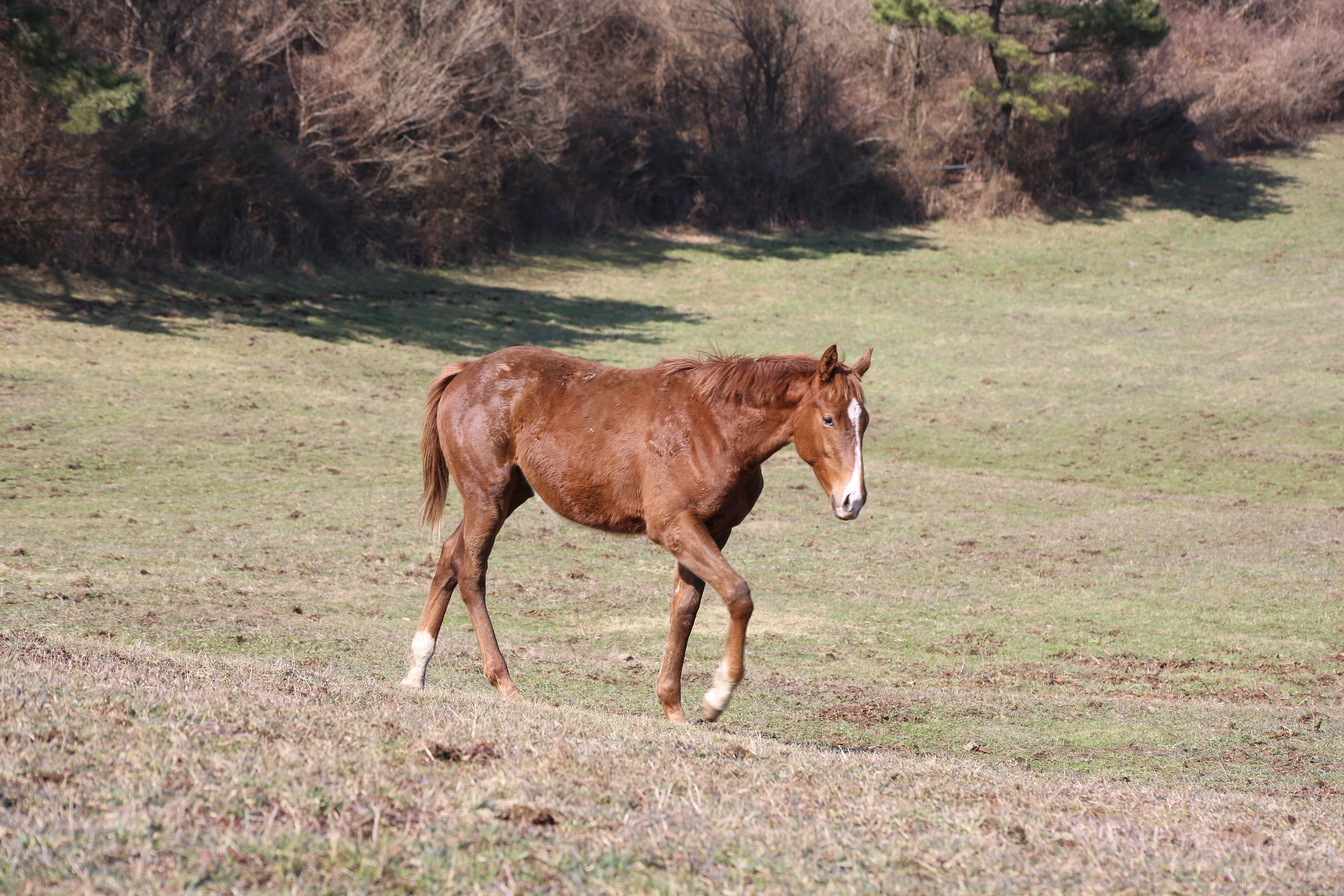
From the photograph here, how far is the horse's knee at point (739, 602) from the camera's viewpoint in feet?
19.9

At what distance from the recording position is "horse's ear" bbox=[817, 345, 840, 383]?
6.18 metres

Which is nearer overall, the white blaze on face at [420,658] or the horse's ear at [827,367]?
the horse's ear at [827,367]

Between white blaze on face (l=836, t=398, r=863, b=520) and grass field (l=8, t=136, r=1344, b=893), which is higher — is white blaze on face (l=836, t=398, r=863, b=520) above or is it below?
above

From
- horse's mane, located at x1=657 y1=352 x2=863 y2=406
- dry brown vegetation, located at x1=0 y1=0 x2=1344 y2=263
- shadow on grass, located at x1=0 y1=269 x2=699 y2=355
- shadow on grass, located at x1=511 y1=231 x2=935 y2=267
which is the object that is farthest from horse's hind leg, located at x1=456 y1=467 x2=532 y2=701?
shadow on grass, located at x1=511 y1=231 x2=935 y2=267

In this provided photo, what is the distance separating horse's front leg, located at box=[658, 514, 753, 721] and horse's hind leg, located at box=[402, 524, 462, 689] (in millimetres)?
1480

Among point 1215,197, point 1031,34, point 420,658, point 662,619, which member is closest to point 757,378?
point 420,658

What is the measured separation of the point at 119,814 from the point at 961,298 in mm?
29412

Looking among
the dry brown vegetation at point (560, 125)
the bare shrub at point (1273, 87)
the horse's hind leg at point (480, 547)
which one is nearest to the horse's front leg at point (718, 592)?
the horse's hind leg at point (480, 547)

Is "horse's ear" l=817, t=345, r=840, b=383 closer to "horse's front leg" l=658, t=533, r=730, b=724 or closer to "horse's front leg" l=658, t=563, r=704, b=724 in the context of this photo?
"horse's front leg" l=658, t=533, r=730, b=724

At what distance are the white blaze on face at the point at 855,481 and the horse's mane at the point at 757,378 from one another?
0.14 meters

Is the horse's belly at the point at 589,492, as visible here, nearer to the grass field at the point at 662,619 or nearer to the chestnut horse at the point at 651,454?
the chestnut horse at the point at 651,454

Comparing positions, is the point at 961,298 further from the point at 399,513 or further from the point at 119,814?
the point at 119,814

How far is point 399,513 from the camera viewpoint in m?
13.0

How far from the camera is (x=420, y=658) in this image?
22.9 ft
